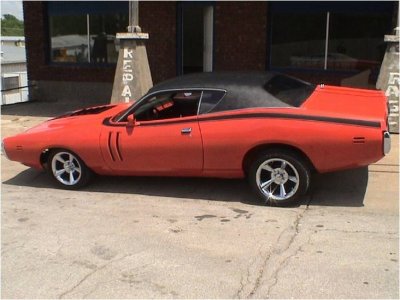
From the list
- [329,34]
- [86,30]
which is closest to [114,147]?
[329,34]

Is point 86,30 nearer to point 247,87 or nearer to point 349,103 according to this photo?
point 247,87

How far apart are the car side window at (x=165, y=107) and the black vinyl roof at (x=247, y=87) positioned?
0.10 meters

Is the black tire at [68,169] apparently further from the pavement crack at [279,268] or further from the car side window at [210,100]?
the pavement crack at [279,268]

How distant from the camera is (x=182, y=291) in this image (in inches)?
154

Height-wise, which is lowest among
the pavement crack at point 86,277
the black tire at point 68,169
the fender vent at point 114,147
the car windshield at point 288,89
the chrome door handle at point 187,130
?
the pavement crack at point 86,277

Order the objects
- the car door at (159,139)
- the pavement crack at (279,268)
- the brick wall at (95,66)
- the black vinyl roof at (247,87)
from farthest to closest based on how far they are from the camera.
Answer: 1. the brick wall at (95,66)
2. the car door at (159,139)
3. the black vinyl roof at (247,87)
4. the pavement crack at (279,268)

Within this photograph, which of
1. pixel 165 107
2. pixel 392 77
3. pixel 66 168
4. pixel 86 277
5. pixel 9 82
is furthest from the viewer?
pixel 9 82

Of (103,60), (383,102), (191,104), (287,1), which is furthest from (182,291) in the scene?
(103,60)

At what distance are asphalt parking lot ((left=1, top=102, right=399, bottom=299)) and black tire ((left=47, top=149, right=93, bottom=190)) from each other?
0.44ft

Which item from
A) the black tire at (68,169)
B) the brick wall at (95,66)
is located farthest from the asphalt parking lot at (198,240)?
the brick wall at (95,66)

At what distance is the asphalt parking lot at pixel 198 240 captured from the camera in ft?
13.0

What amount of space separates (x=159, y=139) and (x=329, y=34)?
7.11 m

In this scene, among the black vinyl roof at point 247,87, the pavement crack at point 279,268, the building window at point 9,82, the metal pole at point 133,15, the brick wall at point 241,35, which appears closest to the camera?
the pavement crack at point 279,268

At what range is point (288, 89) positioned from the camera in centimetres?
625
